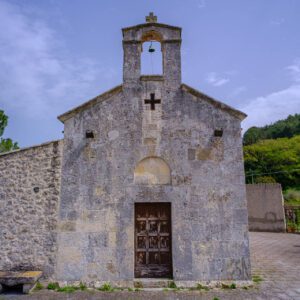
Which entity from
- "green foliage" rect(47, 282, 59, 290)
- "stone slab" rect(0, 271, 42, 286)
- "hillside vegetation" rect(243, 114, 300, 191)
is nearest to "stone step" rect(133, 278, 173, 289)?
"green foliage" rect(47, 282, 59, 290)

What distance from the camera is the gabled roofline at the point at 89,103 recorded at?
7746mm

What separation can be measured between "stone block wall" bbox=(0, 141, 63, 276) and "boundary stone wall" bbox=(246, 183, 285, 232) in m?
12.6

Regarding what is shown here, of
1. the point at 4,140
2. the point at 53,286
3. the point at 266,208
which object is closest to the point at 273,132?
the point at 266,208

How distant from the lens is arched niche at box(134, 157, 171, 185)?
7.49m

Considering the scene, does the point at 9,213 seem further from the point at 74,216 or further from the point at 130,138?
the point at 130,138

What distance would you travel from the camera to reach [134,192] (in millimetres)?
7379

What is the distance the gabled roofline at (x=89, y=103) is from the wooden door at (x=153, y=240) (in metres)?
3.00

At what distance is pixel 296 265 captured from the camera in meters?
8.87

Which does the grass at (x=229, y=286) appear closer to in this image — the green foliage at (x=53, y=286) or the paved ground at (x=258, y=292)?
the paved ground at (x=258, y=292)

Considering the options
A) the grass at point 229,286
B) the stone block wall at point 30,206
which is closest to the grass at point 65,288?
the stone block wall at point 30,206

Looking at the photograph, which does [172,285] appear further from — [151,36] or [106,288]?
[151,36]

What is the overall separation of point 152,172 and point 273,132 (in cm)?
4470

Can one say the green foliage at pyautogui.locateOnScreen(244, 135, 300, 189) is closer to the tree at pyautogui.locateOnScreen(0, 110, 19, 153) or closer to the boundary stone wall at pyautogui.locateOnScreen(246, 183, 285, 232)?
the boundary stone wall at pyautogui.locateOnScreen(246, 183, 285, 232)

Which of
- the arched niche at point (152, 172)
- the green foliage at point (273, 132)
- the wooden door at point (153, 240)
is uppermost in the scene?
the green foliage at point (273, 132)
